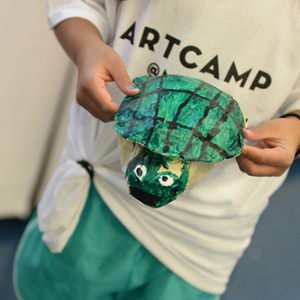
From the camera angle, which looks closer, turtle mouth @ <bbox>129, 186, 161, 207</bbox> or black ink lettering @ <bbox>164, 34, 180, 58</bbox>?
turtle mouth @ <bbox>129, 186, 161, 207</bbox>

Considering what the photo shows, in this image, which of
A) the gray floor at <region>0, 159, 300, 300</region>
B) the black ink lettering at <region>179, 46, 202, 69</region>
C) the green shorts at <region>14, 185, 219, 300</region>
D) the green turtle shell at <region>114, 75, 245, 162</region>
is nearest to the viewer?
the green turtle shell at <region>114, 75, 245, 162</region>

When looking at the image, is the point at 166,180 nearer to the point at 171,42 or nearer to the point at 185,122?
the point at 185,122

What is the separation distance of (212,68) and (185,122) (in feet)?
0.49

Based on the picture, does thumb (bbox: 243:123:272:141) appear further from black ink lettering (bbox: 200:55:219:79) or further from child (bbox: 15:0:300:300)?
black ink lettering (bbox: 200:55:219:79)

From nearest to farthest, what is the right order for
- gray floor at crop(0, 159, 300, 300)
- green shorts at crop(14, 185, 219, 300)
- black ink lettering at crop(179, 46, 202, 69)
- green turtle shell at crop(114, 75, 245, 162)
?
green turtle shell at crop(114, 75, 245, 162), black ink lettering at crop(179, 46, 202, 69), green shorts at crop(14, 185, 219, 300), gray floor at crop(0, 159, 300, 300)

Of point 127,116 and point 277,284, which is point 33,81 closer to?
point 127,116

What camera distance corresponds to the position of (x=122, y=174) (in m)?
0.45

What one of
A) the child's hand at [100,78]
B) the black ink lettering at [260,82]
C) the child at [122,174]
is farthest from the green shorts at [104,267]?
the black ink lettering at [260,82]

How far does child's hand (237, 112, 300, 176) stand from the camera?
0.33m

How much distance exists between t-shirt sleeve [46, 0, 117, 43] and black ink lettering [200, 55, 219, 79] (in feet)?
0.54

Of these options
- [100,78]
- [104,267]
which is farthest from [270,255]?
[100,78]

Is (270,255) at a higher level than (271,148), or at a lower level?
lower

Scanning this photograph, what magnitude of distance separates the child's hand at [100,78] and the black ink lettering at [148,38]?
0.18ft

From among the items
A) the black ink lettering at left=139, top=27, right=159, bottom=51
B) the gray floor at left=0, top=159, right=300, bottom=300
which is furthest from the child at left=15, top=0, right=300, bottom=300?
the gray floor at left=0, top=159, right=300, bottom=300
